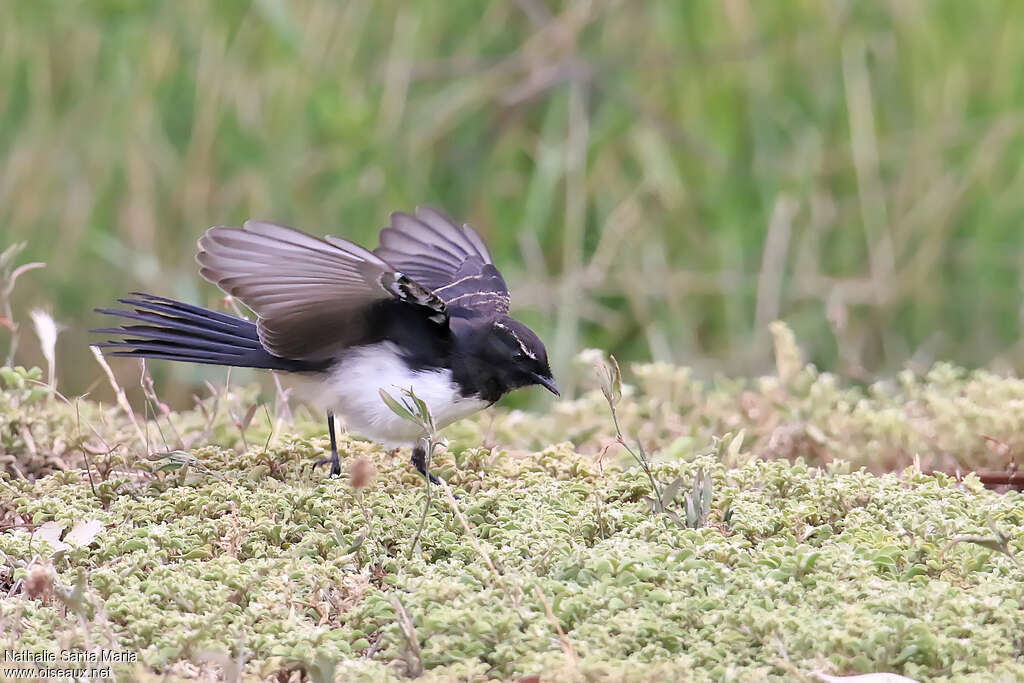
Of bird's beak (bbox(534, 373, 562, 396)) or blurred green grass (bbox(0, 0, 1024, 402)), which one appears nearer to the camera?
bird's beak (bbox(534, 373, 562, 396))

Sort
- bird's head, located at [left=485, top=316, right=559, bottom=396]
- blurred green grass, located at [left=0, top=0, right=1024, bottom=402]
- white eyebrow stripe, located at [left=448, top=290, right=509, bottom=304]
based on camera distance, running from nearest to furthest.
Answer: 1. bird's head, located at [left=485, top=316, right=559, bottom=396]
2. white eyebrow stripe, located at [left=448, top=290, right=509, bottom=304]
3. blurred green grass, located at [left=0, top=0, right=1024, bottom=402]

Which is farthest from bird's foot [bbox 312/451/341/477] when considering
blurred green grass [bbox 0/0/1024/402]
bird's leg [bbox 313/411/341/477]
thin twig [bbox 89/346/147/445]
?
blurred green grass [bbox 0/0/1024/402]

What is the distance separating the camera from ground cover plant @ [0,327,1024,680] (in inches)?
94.7

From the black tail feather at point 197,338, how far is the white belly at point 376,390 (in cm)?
11

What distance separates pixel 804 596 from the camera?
8.60 feet

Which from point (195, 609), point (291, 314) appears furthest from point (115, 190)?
point (195, 609)

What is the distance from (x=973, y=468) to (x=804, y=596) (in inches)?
63.2

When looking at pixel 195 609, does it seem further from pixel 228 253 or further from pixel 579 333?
pixel 579 333

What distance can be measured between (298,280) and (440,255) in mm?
1417

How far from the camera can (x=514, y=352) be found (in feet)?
13.7

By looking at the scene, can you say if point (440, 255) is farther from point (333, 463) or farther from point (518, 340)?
point (333, 463)

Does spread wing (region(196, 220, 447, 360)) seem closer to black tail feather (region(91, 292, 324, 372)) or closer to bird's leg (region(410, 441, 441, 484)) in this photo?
black tail feather (region(91, 292, 324, 372))

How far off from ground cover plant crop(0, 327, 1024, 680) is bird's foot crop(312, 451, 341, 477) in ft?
0.14

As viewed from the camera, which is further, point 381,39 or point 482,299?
point 381,39
